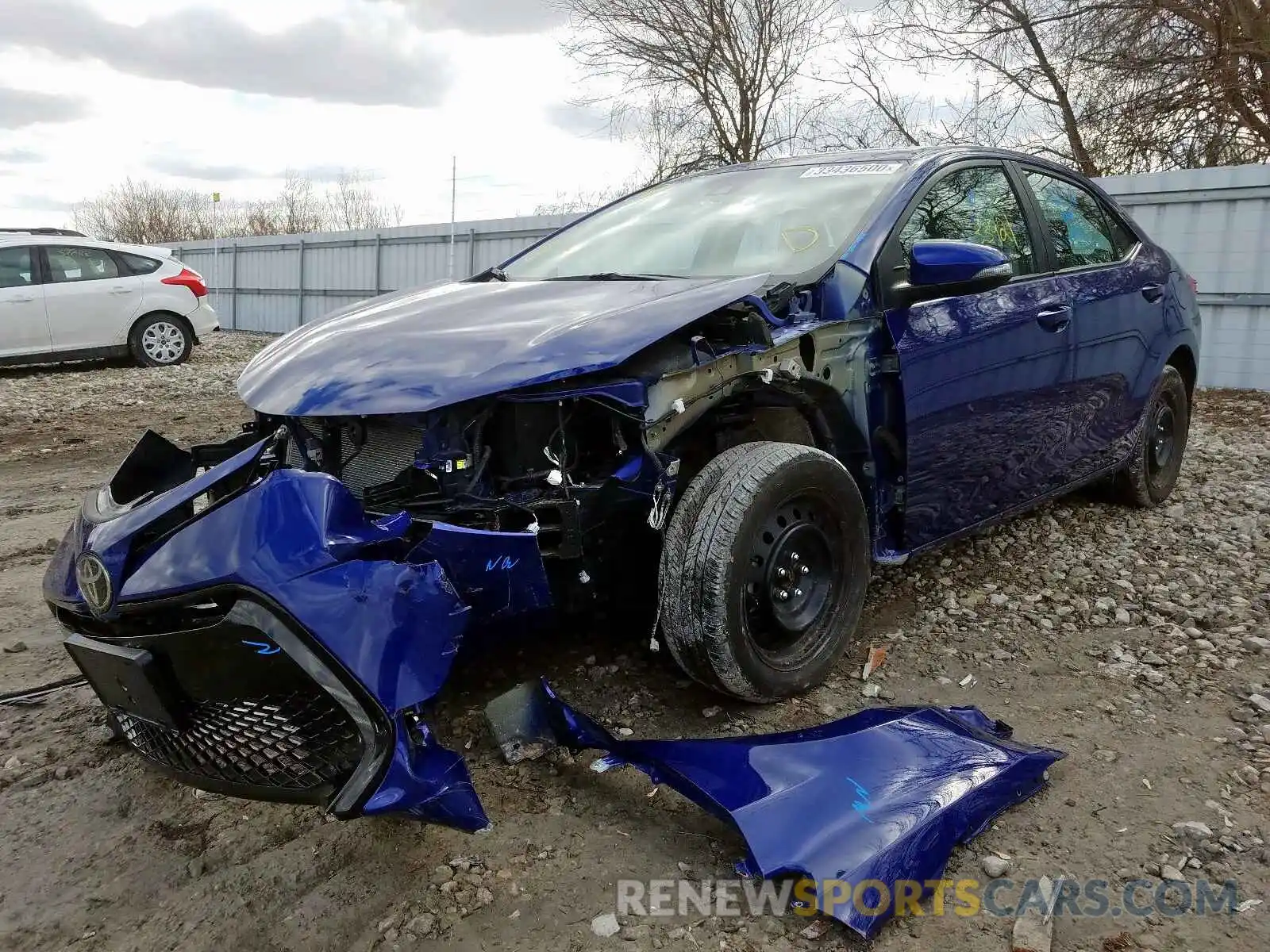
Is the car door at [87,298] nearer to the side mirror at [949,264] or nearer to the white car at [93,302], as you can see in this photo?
the white car at [93,302]

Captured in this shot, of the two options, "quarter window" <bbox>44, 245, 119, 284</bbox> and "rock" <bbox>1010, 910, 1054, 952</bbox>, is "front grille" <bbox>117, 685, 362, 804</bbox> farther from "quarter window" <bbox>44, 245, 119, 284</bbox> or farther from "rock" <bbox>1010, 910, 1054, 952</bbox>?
"quarter window" <bbox>44, 245, 119, 284</bbox>

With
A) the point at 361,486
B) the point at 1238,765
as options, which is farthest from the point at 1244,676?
the point at 361,486

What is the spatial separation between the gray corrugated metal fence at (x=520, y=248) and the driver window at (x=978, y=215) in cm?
670

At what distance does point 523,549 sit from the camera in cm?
213

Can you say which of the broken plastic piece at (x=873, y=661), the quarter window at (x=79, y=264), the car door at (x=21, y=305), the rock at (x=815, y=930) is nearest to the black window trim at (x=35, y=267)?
A: the car door at (x=21, y=305)

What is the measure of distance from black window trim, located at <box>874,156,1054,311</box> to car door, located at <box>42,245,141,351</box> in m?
10.4

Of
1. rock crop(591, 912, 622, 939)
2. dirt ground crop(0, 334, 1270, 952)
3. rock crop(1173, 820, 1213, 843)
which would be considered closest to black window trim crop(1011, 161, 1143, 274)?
dirt ground crop(0, 334, 1270, 952)

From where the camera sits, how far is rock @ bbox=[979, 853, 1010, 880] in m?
2.06

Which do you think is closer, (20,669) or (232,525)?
(232,525)

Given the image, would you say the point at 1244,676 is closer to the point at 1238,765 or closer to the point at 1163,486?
the point at 1238,765

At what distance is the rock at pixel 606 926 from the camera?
1.91m

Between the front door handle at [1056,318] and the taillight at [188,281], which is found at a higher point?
the taillight at [188,281]

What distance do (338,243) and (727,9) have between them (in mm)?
7966

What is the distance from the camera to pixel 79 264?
11047 mm
